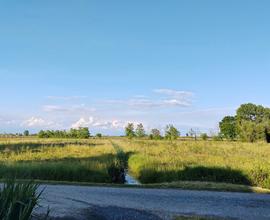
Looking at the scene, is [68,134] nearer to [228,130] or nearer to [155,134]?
[155,134]

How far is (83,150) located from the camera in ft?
130

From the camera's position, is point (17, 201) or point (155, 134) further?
point (155, 134)

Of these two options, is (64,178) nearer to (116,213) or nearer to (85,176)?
(85,176)

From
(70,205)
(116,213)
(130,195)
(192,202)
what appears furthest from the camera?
(130,195)

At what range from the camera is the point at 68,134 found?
360 feet

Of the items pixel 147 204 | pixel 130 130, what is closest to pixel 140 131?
pixel 130 130

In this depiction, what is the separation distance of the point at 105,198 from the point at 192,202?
108 inches

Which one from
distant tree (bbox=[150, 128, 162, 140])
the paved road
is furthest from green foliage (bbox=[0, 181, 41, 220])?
A: distant tree (bbox=[150, 128, 162, 140])

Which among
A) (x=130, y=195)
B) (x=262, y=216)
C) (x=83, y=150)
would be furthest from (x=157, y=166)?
(x=83, y=150)

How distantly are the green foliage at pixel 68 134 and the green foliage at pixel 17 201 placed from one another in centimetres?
10099

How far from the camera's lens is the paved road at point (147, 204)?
10.8 metres

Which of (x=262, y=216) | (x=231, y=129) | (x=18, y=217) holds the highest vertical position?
(x=231, y=129)

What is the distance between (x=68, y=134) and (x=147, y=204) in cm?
9836

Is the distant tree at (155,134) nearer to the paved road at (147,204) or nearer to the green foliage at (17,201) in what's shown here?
the paved road at (147,204)
